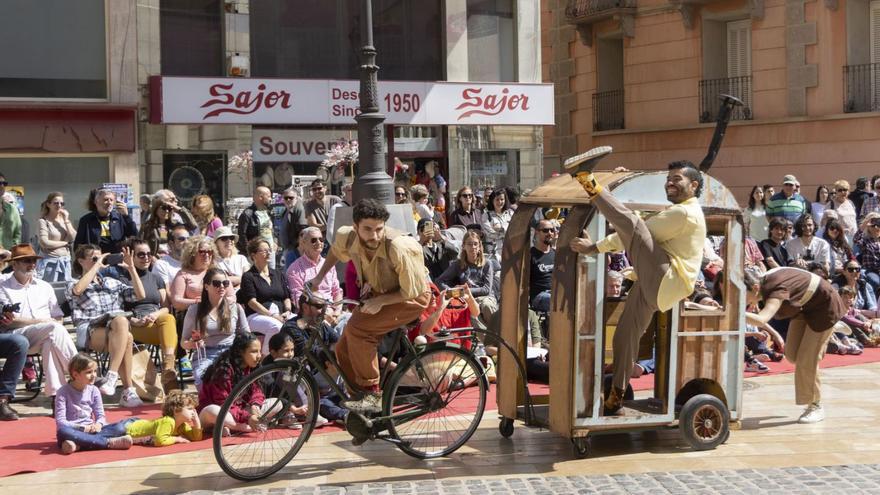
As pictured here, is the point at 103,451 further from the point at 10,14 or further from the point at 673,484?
the point at 10,14

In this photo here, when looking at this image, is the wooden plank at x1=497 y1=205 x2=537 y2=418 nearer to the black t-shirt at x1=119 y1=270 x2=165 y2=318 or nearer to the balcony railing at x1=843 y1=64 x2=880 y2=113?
the black t-shirt at x1=119 y1=270 x2=165 y2=318

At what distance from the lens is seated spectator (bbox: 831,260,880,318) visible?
14602 mm

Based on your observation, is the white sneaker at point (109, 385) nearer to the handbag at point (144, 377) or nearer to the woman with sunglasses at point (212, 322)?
the handbag at point (144, 377)

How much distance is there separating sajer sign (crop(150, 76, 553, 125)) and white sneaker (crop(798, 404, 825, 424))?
11184 millimetres

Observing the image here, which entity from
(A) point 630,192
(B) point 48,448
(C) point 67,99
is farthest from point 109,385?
(C) point 67,99

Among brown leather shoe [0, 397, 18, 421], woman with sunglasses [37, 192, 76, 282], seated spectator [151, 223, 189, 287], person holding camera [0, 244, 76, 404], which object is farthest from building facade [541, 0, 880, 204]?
brown leather shoe [0, 397, 18, 421]

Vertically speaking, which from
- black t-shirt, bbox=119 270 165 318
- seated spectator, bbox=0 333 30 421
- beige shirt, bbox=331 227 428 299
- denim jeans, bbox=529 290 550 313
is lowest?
seated spectator, bbox=0 333 30 421

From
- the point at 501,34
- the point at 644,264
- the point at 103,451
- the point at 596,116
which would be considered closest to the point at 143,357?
the point at 103,451

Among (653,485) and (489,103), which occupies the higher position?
(489,103)

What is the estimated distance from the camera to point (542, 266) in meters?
12.6

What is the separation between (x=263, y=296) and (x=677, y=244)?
448 cm

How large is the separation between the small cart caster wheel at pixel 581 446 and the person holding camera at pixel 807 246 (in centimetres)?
724

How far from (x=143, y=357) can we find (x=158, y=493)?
358 cm

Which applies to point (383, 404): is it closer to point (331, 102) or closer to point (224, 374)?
point (224, 374)
